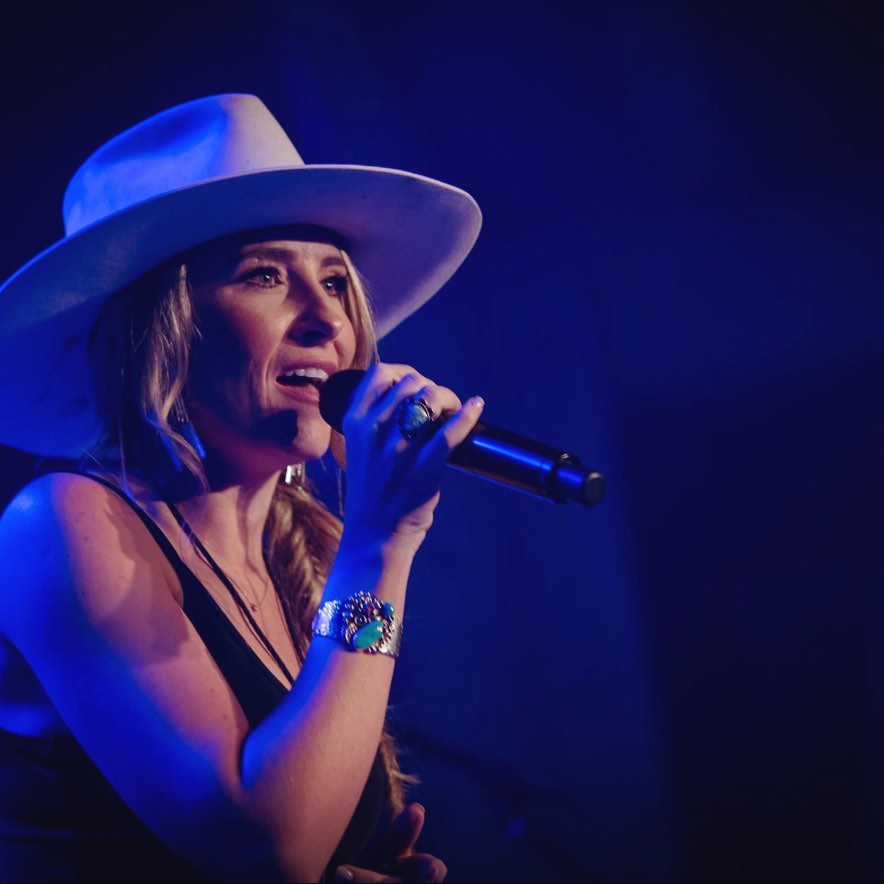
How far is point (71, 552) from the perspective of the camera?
879 millimetres

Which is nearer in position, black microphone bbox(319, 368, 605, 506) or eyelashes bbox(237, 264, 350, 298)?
black microphone bbox(319, 368, 605, 506)

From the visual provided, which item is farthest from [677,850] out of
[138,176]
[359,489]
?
[138,176]

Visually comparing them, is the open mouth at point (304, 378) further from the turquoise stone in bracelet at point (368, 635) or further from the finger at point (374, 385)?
the turquoise stone in bracelet at point (368, 635)

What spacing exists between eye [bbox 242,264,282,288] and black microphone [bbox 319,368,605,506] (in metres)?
0.41

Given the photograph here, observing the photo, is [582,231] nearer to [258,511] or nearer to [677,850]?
[258,511]

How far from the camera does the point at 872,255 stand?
1.84m

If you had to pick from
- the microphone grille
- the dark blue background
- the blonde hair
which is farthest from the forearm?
the dark blue background

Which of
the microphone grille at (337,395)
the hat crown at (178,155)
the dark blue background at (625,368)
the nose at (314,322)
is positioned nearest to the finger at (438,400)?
the microphone grille at (337,395)

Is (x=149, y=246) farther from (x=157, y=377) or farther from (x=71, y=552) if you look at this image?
(x=71, y=552)

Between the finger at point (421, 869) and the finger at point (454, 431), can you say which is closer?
the finger at point (454, 431)

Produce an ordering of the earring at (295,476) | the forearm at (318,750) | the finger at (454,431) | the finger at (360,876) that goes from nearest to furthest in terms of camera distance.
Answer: the forearm at (318,750) < the finger at (454,431) < the finger at (360,876) < the earring at (295,476)

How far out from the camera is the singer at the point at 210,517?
818 millimetres

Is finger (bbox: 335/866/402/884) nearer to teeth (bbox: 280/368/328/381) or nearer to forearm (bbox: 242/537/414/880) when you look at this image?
forearm (bbox: 242/537/414/880)

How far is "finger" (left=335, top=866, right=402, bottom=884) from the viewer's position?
3.55ft
